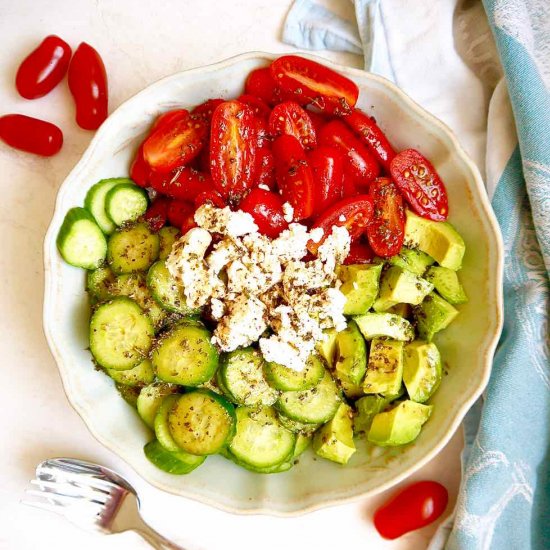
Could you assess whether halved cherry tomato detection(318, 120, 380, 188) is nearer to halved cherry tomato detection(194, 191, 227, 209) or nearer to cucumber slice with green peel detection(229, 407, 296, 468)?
halved cherry tomato detection(194, 191, 227, 209)

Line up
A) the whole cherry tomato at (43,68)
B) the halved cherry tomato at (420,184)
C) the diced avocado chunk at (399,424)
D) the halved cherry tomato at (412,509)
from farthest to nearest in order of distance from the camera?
1. the whole cherry tomato at (43,68)
2. the halved cherry tomato at (412,509)
3. the halved cherry tomato at (420,184)
4. the diced avocado chunk at (399,424)

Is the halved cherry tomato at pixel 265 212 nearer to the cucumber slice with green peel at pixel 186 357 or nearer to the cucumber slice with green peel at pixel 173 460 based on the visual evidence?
the cucumber slice with green peel at pixel 186 357

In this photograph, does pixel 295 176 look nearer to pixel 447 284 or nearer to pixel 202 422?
pixel 447 284

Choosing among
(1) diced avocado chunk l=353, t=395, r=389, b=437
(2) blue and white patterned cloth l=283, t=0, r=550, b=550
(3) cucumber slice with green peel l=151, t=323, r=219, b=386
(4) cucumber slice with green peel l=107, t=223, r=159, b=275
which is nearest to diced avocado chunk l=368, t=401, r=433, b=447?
(1) diced avocado chunk l=353, t=395, r=389, b=437

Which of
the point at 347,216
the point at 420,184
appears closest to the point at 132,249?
the point at 347,216

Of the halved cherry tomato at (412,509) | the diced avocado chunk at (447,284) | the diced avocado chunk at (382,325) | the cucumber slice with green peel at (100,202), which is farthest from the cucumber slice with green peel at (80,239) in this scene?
the halved cherry tomato at (412,509)
